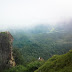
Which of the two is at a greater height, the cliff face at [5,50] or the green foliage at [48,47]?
the cliff face at [5,50]

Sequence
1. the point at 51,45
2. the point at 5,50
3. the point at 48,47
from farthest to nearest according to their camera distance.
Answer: the point at 51,45
the point at 48,47
the point at 5,50

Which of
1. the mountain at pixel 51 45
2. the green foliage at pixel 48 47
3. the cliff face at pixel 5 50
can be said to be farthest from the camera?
the mountain at pixel 51 45

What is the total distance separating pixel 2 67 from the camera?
1839cm

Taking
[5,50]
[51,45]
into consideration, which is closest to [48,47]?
[51,45]

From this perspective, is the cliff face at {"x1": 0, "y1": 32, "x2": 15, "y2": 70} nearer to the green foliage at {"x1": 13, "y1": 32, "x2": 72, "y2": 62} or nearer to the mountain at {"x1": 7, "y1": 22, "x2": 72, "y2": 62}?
the mountain at {"x1": 7, "y1": 22, "x2": 72, "y2": 62}

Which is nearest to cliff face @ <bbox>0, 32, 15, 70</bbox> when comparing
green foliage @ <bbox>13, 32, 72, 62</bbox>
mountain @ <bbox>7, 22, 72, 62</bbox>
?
mountain @ <bbox>7, 22, 72, 62</bbox>

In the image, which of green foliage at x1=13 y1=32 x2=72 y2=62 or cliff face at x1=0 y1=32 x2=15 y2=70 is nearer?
cliff face at x1=0 y1=32 x2=15 y2=70

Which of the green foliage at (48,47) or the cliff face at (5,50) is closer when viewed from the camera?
the cliff face at (5,50)

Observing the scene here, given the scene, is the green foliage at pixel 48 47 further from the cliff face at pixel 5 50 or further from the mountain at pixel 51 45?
the cliff face at pixel 5 50

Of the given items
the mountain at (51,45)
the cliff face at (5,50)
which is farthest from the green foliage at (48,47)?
the cliff face at (5,50)

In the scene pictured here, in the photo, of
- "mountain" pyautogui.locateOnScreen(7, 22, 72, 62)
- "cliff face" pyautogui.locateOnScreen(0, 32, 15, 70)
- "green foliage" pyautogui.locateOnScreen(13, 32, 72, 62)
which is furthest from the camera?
"mountain" pyautogui.locateOnScreen(7, 22, 72, 62)

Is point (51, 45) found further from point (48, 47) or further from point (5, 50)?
point (5, 50)

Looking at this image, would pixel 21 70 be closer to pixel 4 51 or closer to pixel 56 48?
pixel 4 51

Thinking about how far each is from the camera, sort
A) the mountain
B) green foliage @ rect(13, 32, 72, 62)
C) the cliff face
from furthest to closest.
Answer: the mountain
green foliage @ rect(13, 32, 72, 62)
the cliff face
